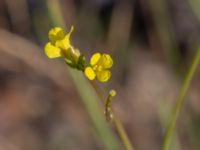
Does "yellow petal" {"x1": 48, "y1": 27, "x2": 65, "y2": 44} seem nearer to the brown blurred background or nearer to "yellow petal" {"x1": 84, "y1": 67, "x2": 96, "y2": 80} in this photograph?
"yellow petal" {"x1": 84, "y1": 67, "x2": 96, "y2": 80}

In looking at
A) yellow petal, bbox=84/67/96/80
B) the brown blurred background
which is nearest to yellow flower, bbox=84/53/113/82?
yellow petal, bbox=84/67/96/80

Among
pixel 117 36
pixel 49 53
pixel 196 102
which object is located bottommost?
pixel 196 102

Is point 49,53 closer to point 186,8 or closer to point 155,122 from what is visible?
point 155,122

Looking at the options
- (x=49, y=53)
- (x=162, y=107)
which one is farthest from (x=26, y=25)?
(x=49, y=53)

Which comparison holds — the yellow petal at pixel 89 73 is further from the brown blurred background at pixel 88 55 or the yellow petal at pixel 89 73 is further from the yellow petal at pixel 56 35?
the brown blurred background at pixel 88 55

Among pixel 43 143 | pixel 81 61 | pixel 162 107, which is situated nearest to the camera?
pixel 81 61

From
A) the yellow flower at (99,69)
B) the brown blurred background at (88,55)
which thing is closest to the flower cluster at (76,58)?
the yellow flower at (99,69)

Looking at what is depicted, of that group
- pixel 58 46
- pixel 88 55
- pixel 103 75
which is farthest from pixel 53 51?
pixel 88 55

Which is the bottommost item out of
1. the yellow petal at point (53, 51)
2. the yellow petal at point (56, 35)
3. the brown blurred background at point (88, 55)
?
the brown blurred background at point (88, 55)
